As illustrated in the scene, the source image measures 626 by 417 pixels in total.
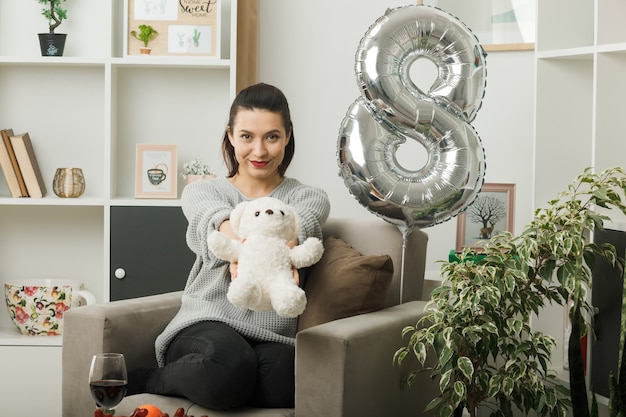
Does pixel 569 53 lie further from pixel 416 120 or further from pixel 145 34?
pixel 145 34

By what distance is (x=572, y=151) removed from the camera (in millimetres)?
2660

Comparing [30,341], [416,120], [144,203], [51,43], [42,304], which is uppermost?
[51,43]

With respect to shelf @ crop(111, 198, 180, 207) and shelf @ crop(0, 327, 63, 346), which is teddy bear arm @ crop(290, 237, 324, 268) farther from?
shelf @ crop(0, 327, 63, 346)

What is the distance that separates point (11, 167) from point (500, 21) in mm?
1865

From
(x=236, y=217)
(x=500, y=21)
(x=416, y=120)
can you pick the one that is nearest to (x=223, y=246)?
(x=236, y=217)

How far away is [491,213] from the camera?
313 cm

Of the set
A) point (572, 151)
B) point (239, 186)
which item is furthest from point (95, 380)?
point (572, 151)

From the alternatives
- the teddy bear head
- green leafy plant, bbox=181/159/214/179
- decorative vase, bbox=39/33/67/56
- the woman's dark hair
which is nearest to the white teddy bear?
the teddy bear head

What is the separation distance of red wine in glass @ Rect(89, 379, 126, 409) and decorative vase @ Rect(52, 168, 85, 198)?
159cm

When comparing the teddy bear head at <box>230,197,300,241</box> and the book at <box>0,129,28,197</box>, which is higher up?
the book at <box>0,129,28,197</box>

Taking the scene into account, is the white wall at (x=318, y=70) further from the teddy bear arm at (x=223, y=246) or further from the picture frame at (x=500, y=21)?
the teddy bear arm at (x=223, y=246)

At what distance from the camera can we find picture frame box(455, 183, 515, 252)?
312cm

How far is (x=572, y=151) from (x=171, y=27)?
4.80 feet

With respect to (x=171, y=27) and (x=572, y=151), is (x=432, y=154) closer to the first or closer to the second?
(x=572, y=151)
